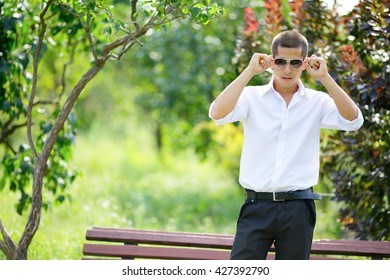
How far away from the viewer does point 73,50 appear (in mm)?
6141

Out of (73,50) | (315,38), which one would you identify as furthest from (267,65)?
(73,50)

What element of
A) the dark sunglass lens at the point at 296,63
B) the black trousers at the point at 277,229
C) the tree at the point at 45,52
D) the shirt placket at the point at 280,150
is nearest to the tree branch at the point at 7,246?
the tree at the point at 45,52

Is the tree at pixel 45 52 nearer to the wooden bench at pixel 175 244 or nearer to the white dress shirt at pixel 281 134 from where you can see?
the wooden bench at pixel 175 244

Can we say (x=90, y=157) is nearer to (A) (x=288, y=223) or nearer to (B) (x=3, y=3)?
(B) (x=3, y=3)

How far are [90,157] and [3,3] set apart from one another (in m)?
10.4

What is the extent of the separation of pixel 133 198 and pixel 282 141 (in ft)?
24.1

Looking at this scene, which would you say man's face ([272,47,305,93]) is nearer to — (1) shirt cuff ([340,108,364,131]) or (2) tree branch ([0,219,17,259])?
(1) shirt cuff ([340,108,364,131])

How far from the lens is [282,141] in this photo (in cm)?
376

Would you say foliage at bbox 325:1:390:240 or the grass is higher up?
foliage at bbox 325:1:390:240

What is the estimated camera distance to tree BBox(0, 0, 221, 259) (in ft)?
14.7

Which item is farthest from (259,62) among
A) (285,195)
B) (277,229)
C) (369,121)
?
(369,121)

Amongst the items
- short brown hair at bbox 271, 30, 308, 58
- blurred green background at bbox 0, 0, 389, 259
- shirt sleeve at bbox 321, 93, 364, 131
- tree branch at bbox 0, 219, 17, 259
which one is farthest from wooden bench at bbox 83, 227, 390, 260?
short brown hair at bbox 271, 30, 308, 58

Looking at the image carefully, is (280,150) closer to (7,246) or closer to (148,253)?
(148,253)

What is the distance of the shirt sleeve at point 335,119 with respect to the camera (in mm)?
3770
